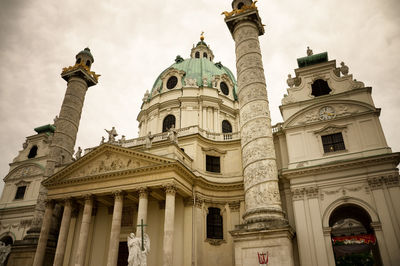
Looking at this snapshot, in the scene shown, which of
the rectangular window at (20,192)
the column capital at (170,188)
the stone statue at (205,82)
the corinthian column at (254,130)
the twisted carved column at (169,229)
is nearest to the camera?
the corinthian column at (254,130)

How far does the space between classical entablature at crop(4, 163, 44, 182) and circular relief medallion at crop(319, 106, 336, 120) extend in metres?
27.7

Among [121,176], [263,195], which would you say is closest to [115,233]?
[121,176]

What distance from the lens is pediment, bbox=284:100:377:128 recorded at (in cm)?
1997

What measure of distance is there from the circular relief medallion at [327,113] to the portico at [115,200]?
34.6ft

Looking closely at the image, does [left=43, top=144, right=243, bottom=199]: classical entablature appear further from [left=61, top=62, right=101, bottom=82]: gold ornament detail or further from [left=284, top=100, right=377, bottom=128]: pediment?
[left=61, top=62, right=101, bottom=82]: gold ornament detail

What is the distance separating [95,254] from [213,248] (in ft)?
30.0

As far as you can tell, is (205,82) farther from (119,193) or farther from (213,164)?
(119,193)

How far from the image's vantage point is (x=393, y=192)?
1692 cm

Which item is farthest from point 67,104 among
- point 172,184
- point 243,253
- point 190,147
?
point 243,253

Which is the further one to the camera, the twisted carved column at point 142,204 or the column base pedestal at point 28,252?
the column base pedestal at point 28,252

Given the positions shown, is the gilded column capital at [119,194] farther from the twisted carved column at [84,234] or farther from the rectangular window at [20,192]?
the rectangular window at [20,192]

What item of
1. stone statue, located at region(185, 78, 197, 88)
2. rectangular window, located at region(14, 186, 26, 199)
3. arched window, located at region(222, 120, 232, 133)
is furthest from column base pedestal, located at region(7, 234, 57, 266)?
stone statue, located at region(185, 78, 197, 88)

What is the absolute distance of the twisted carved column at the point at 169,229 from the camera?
55.8 ft

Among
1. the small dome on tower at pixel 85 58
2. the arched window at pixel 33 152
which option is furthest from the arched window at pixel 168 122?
the arched window at pixel 33 152
